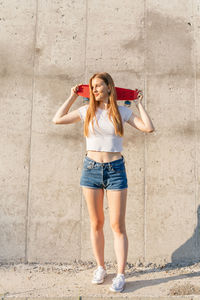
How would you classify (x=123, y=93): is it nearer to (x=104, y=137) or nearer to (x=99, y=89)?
(x=99, y=89)

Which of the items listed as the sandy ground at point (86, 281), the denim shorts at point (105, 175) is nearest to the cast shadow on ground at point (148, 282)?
the sandy ground at point (86, 281)

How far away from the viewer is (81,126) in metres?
4.30

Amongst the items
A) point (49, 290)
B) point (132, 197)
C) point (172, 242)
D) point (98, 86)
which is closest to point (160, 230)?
point (172, 242)

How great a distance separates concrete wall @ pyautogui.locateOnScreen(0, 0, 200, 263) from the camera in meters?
4.18

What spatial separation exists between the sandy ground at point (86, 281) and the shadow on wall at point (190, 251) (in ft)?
0.32

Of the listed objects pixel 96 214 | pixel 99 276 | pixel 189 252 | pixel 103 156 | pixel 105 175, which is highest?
pixel 103 156

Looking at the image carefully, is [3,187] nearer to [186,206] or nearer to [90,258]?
[90,258]

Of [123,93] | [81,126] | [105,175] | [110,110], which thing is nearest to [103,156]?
[105,175]

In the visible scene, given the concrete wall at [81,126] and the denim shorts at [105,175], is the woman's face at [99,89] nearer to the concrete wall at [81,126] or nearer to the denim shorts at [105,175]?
the denim shorts at [105,175]

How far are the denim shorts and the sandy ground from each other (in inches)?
44.0

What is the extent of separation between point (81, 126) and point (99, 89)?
3.55ft

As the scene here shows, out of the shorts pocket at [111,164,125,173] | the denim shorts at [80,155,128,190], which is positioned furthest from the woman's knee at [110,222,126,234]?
the shorts pocket at [111,164,125,173]

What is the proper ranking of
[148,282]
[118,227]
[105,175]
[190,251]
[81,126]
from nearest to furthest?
[105,175], [118,227], [148,282], [190,251], [81,126]

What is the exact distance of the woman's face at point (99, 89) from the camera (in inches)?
129
